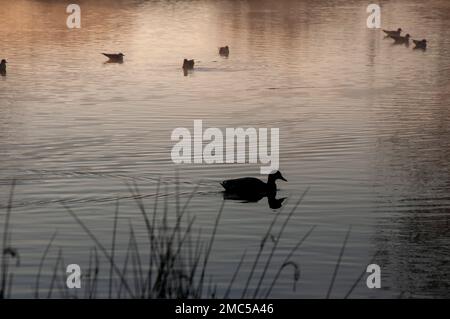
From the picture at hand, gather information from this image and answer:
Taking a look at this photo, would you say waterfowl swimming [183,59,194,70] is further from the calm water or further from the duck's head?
the duck's head

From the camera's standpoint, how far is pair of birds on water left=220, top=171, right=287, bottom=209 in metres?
19.5

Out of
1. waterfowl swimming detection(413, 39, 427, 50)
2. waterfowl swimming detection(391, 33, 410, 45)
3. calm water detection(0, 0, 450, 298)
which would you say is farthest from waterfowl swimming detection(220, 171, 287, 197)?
waterfowl swimming detection(391, 33, 410, 45)

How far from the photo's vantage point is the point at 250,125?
91.7 ft

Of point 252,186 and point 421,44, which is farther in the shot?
point 421,44

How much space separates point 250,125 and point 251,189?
8126mm

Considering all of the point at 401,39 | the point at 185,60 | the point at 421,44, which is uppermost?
the point at 185,60

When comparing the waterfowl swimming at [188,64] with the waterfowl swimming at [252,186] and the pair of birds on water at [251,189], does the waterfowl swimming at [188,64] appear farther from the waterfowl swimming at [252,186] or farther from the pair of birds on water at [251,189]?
the waterfowl swimming at [252,186]

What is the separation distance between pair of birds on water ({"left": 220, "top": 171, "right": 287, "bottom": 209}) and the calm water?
0.31 meters

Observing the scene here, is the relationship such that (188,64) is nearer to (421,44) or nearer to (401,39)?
(421,44)

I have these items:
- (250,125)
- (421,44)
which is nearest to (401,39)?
(421,44)

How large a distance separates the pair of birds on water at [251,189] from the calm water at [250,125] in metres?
0.31

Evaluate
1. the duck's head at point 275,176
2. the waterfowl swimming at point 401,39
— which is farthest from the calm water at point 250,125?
the waterfowl swimming at point 401,39

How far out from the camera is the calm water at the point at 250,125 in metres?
15.9

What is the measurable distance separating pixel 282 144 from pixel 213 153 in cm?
201
